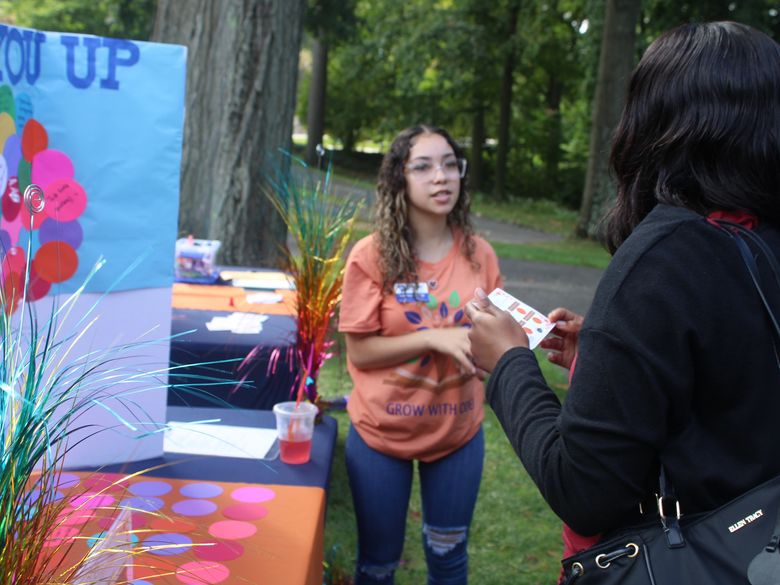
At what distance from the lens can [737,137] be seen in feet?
3.88

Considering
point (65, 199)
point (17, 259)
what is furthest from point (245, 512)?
point (65, 199)

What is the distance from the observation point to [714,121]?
46.6 inches

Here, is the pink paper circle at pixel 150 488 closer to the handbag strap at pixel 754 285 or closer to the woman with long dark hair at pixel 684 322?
the woman with long dark hair at pixel 684 322

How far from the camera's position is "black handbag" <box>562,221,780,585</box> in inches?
42.6

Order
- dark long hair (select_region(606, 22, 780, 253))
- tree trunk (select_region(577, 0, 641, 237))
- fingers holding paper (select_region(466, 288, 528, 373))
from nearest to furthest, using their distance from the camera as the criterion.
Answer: dark long hair (select_region(606, 22, 780, 253))
fingers holding paper (select_region(466, 288, 528, 373))
tree trunk (select_region(577, 0, 641, 237))

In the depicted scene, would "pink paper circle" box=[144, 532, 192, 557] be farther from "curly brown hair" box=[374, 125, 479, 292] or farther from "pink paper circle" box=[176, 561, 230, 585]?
"curly brown hair" box=[374, 125, 479, 292]

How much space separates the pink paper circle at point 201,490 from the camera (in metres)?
1.92

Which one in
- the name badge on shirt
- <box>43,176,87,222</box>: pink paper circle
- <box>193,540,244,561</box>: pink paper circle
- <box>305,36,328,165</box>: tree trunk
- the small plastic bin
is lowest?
<box>193,540,244,561</box>: pink paper circle

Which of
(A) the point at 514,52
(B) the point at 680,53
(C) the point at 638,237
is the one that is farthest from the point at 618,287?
(A) the point at 514,52

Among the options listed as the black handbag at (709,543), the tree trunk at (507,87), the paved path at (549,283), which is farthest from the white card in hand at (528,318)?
the tree trunk at (507,87)

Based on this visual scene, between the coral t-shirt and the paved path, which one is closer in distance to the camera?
the coral t-shirt

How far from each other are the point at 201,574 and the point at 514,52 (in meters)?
21.4

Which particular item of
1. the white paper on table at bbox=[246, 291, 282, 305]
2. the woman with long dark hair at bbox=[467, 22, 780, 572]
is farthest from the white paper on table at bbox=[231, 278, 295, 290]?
the woman with long dark hair at bbox=[467, 22, 780, 572]

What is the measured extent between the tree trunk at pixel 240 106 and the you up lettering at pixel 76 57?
360 centimetres
